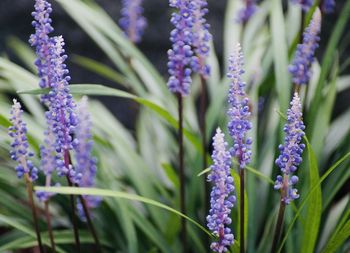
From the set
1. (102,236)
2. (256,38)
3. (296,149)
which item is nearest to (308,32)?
(296,149)

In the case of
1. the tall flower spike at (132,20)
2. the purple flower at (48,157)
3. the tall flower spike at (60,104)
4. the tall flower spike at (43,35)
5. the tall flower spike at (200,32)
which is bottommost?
the purple flower at (48,157)

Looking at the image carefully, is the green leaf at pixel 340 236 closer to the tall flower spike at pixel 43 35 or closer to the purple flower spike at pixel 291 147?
the purple flower spike at pixel 291 147

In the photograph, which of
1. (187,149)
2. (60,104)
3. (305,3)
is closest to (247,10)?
(305,3)

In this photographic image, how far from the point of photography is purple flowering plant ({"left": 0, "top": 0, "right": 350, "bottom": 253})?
8.12 ft

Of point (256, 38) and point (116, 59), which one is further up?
point (256, 38)

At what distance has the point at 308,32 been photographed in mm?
3096

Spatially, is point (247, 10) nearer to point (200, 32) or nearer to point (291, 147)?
point (200, 32)

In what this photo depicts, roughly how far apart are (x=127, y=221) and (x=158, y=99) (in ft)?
4.96

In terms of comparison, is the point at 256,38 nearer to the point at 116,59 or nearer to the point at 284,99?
the point at 116,59

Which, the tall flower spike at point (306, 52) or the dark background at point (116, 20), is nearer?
the tall flower spike at point (306, 52)

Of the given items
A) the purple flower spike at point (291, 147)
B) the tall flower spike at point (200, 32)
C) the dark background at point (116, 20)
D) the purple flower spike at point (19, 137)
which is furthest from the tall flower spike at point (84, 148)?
the dark background at point (116, 20)

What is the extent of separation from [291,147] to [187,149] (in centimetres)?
200

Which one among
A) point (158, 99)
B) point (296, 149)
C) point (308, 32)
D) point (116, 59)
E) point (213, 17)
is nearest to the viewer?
point (296, 149)

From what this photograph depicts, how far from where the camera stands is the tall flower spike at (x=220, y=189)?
7.32ft
